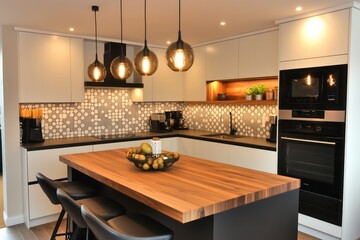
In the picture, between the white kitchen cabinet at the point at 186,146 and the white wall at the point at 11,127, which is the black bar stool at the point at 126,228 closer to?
the white wall at the point at 11,127

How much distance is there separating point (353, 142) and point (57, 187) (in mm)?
2826

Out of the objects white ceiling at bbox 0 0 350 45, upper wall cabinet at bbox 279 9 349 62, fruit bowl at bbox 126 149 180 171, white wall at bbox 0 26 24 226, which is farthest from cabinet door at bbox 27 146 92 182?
upper wall cabinet at bbox 279 9 349 62

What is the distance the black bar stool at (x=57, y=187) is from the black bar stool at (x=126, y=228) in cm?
68

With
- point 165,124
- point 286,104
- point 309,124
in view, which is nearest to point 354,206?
point 309,124

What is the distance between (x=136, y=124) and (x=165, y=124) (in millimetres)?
490

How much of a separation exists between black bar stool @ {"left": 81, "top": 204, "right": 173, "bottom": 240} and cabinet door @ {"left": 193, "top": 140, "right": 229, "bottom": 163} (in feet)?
7.77

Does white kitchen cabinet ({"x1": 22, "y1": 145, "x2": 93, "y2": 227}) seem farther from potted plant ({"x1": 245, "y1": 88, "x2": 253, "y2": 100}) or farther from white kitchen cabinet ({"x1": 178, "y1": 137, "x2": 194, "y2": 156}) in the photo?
potted plant ({"x1": 245, "y1": 88, "x2": 253, "y2": 100})

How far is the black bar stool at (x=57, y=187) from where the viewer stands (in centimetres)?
254

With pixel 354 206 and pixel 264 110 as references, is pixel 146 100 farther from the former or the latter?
pixel 354 206

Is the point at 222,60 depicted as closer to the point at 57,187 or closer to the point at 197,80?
the point at 197,80

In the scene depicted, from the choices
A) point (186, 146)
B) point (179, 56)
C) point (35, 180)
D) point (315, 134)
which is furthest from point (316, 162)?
point (35, 180)

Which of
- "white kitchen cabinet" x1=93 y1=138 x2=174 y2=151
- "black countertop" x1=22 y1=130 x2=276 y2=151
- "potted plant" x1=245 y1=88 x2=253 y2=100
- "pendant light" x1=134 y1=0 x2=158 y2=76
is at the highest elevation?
"pendant light" x1=134 y1=0 x2=158 y2=76

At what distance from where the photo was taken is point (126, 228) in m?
1.95

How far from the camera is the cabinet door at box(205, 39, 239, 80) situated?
4469mm
